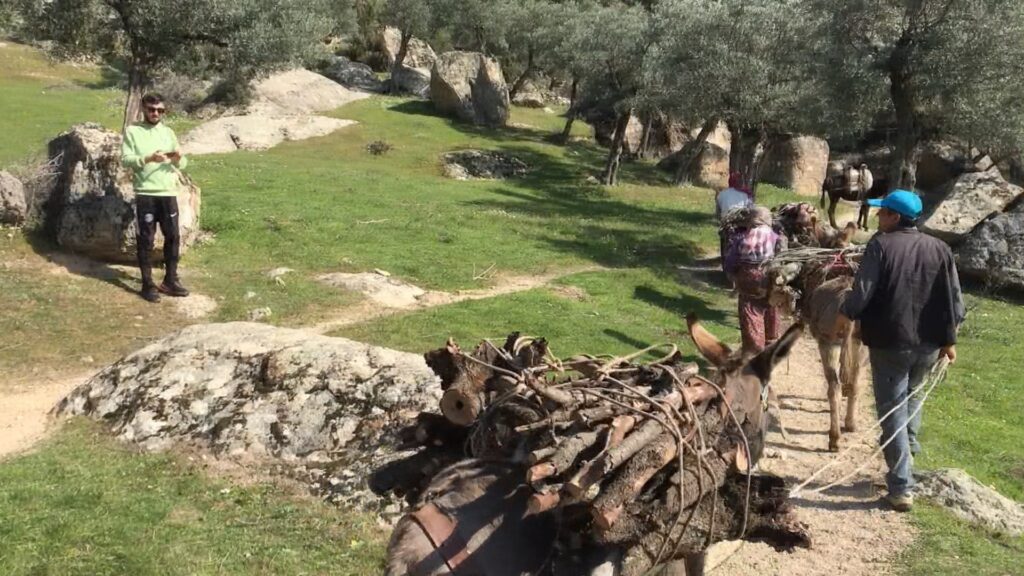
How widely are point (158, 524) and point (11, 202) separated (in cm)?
984

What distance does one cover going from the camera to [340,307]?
13.1m

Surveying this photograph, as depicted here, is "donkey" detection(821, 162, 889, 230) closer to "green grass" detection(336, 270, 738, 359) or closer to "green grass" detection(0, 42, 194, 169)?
"green grass" detection(336, 270, 738, 359)

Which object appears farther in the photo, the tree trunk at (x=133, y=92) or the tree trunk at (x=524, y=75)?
the tree trunk at (x=524, y=75)

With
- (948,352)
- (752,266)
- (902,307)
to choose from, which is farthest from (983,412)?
(902,307)

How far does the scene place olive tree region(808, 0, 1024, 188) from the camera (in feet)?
58.0

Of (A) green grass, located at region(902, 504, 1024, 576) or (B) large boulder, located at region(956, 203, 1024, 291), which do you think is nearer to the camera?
(A) green grass, located at region(902, 504, 1024, 576)

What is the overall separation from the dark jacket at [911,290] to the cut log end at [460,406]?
433 centimetres

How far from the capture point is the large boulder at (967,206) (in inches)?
783

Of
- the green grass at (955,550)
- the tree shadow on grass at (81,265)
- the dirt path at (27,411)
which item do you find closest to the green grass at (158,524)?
the dirt path at (27,411)

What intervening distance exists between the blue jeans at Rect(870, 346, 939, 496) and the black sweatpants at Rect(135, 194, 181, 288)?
32.8 ft

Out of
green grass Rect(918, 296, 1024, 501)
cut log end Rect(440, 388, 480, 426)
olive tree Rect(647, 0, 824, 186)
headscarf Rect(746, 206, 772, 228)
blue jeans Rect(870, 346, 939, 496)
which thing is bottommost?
green grass Rect(918, 296, 1024, 501)

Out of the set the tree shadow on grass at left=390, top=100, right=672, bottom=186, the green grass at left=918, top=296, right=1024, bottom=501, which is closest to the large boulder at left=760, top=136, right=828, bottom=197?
the tree shadow on grass at left=390, top=100, right=672, bottom=186

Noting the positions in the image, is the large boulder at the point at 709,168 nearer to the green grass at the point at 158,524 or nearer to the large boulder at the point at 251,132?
the large boulder at the point at 251,132

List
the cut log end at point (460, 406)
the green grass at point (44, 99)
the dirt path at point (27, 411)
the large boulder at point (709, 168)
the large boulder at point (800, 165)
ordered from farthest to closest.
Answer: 1. the large boulder at point (800, 165)
2. the large boulder at point (709, 168)
3. the green grass at point (44, 99)
4. the dirt path at point (27, 411)
5. the cut log end at point (460, 406)
